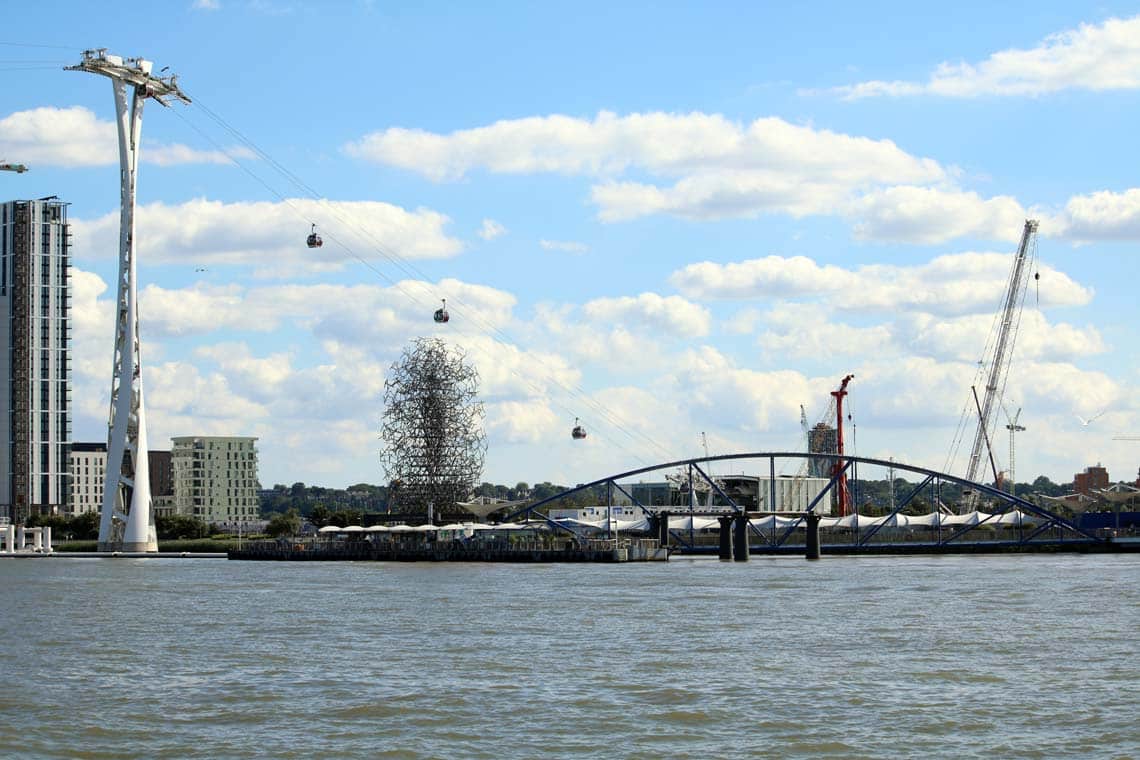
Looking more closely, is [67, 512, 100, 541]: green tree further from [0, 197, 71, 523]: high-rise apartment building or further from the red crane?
the red crane

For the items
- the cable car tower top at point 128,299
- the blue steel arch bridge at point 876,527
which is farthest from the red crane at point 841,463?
the cable car tower top at point 128,299

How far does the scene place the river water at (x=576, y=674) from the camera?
27.8 m

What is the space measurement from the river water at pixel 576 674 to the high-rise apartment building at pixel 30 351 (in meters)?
134

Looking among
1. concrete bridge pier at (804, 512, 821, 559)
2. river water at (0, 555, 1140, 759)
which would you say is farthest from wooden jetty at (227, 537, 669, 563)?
river water at (0, 555, 1140, 759)

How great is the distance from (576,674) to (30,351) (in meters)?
171

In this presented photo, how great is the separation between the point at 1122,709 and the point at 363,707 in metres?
14.5

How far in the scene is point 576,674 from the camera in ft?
120

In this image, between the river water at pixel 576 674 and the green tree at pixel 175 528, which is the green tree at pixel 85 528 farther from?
the river water at pixel 576 674

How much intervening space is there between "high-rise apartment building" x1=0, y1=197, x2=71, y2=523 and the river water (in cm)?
13405

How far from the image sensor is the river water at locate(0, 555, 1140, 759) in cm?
2778

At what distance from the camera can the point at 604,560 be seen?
11094 centimetres

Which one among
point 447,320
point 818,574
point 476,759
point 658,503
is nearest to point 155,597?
point 818,574

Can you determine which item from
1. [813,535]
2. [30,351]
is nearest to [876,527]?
[813,535]

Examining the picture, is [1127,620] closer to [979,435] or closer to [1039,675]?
[1039,675]
